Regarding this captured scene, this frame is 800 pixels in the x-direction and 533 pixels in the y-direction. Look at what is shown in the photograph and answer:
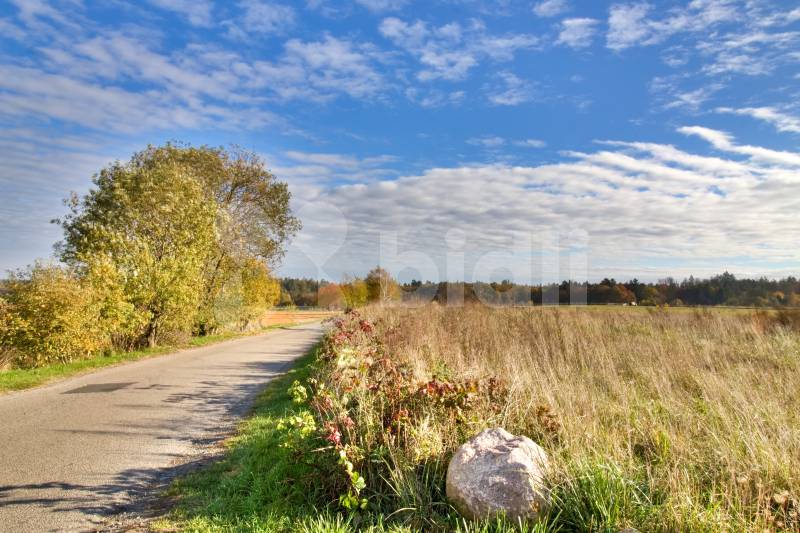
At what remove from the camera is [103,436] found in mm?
6598

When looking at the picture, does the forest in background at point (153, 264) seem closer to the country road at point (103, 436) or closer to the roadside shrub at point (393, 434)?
the country road at point (103, 436)

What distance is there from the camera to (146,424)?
7320mm

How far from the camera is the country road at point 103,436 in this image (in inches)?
178

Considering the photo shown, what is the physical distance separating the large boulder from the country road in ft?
10.9

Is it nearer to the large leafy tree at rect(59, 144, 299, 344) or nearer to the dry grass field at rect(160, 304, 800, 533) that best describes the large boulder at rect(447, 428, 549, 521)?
the dry grass field at rect(160, 304, 800, 533)

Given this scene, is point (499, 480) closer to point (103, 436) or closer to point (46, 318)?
point (103, 436)

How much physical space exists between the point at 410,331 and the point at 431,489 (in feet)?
24.4

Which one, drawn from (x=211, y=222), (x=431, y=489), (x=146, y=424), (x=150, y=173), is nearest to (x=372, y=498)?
(x=431, y=489)

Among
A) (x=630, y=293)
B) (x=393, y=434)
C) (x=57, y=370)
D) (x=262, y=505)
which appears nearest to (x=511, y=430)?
(x=393, y=434)

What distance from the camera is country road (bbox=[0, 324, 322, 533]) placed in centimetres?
451

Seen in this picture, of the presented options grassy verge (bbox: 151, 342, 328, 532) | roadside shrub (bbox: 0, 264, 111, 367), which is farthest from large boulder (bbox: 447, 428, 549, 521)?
roadside shrub (bbox: 0, 264, 111, 367)

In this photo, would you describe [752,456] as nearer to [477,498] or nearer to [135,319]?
[477,498]

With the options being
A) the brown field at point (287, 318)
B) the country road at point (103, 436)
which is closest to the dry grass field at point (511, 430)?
the country road at point (103, 436)

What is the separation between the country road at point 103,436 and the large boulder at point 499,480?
3.33 meters
